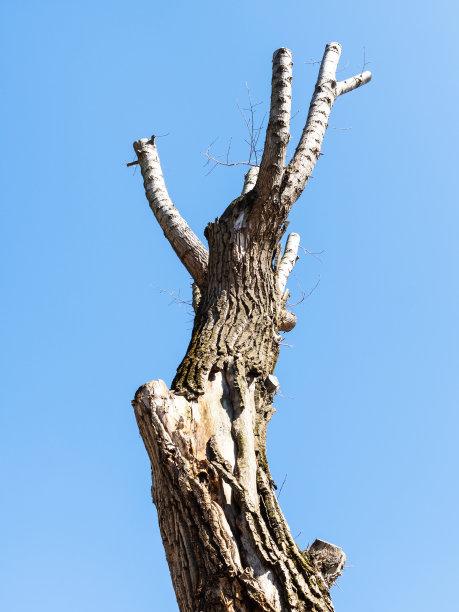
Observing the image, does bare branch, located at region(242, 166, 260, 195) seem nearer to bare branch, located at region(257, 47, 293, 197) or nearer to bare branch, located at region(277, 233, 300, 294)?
bare branch, located at region(277, 233, 300, 294)

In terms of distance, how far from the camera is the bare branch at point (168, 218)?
14.3ft

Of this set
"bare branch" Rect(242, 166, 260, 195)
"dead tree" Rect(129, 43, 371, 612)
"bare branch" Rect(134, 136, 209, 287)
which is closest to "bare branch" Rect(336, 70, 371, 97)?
"dead tree" Rect(129, 43, 371, 612)

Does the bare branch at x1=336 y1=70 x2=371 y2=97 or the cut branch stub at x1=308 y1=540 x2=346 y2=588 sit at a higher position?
the bare branch at x1=336 y1=70 x2=371 y2=97

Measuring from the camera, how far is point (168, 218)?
463 centimetres

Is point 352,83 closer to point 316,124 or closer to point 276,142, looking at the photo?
point 316,124

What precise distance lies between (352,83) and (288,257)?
5.60 ft

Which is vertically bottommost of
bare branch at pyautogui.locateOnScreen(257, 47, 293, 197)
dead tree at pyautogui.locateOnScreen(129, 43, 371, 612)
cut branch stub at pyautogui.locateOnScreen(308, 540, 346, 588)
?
cut branch stub at pyautogui.locateOnScreen(308, 540, 346, 588)

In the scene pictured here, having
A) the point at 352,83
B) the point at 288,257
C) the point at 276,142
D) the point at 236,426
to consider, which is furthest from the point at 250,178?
the point at 236,426

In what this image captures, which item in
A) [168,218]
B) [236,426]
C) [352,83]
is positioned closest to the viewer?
[236,426]

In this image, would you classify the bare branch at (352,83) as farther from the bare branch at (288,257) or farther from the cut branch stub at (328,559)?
the cut branch stub at (328,559)

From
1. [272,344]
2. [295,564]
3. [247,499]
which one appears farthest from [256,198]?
[295,564]

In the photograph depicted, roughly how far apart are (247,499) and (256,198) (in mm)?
1959

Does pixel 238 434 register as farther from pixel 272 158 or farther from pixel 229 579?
pixel 272 158

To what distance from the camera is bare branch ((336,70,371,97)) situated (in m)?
4.94
